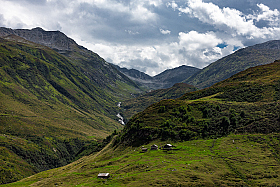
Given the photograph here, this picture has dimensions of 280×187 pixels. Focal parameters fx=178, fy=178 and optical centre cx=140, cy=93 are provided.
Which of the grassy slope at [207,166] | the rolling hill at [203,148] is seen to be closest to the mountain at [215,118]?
the rolling hill at [203,148]

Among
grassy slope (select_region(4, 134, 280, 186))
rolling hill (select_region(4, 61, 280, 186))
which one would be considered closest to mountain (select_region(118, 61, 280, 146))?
rolling hill (select_region(4, 61, 280, 186))

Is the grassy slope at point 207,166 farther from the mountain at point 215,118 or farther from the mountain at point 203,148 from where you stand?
the mountain at point 215,118

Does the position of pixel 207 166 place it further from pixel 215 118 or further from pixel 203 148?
pixel 215 118

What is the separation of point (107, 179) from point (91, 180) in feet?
27.0

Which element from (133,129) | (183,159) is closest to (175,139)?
(183,159)

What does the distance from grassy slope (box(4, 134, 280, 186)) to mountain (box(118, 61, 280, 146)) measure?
369 inches

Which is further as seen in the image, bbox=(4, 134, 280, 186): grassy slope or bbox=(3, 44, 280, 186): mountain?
bbox=(3, 44, 280, 186): mountain

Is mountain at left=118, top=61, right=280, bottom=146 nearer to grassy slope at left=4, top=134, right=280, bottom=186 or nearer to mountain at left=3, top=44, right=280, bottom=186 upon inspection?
mountain at left=3, top=44, right=280, bottom=186

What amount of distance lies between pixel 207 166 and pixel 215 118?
49537mm

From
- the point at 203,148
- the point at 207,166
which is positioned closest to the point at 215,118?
the point at 203,148

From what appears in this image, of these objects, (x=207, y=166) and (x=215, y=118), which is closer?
(x=207, y=166)

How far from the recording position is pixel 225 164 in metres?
63.8

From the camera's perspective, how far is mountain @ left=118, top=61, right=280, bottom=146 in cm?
9044

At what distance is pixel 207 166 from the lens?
63.3 meters
